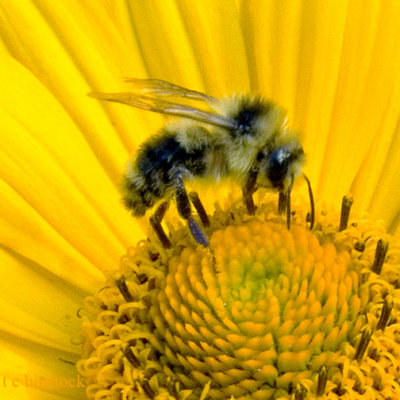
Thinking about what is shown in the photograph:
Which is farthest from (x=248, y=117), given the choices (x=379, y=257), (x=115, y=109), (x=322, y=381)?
(x=115, y=109)

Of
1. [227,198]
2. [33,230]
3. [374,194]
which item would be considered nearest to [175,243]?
[227,198]

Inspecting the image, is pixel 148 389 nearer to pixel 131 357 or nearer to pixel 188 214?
pixel 131 357

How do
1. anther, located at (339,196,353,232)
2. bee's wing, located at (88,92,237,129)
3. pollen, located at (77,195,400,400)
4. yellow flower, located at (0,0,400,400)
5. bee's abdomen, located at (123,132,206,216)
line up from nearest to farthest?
bee's wing, located at (88,92,237,129) → pollen, located at (77,195,400,400) → bee's abdomen, located at (123,132,206,216) → anther, located at (339,196,353,232) → yellow flower, located at (0,0,400,400)

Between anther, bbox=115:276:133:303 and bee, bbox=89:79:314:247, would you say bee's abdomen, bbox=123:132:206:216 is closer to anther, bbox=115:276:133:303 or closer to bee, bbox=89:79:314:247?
bee, bbox=89:79:314:247

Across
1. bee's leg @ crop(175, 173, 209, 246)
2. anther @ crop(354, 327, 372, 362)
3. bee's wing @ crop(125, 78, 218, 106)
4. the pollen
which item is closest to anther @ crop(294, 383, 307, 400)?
the pollen

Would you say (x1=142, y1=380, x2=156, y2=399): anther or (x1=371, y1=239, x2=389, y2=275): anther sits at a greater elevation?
(x1=371, y1=239, x2=389, y2=275): anther

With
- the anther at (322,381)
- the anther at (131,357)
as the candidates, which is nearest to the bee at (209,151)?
the anther at (131,357)
